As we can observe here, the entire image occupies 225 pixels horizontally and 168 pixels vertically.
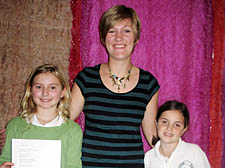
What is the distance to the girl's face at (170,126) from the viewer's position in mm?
1222

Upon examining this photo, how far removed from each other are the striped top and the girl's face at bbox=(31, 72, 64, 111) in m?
0.14

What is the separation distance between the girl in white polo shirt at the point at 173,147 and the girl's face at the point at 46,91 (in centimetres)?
59

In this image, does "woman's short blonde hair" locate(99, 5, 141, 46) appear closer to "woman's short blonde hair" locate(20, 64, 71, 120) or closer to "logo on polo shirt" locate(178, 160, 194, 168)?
A: "woman's short blonde hair" locate(20, 64, 71, 120)

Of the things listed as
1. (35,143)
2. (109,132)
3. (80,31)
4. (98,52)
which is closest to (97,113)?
(109,132)

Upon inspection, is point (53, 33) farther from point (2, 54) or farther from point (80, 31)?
point (2, 54)

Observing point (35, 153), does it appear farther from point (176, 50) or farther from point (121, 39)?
point (176, 50)

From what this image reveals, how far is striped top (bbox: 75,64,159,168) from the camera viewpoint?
48.0 inches

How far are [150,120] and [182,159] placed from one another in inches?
11.1

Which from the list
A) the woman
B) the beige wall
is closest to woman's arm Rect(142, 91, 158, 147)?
the woman

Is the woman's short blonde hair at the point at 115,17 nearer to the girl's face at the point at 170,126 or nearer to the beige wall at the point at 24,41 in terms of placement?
the beige wall at the point at 24,41

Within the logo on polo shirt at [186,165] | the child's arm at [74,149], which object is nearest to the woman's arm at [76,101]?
the child's arm at [74,149]

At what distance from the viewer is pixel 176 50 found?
5.03 ft

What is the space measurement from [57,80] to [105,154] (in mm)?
481

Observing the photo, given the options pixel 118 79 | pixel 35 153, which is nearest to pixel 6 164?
pixel 35 153
